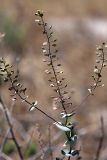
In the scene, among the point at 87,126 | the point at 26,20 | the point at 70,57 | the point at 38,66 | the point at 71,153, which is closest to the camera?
the point at 71,153

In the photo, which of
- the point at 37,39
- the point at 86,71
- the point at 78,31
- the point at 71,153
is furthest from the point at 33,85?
the point at 71,153

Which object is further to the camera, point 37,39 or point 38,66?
point 37,39

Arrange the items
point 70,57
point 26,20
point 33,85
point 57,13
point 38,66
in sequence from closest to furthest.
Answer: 1. point 33,85
2. point 38,66
3. point 70,57
4. point 26,20
5. point 57,13

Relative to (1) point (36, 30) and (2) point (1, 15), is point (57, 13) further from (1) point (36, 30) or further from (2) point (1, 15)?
(2) point (1, 15)

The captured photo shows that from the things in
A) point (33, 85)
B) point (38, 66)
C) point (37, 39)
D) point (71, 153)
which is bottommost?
point (71, 153)

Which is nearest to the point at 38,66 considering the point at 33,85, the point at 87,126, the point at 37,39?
the point at 33,85

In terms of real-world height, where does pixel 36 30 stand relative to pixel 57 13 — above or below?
below

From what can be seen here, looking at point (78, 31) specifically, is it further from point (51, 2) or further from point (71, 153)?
point (71, 153)

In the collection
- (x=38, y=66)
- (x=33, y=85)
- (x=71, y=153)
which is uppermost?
(x=38, y=66)

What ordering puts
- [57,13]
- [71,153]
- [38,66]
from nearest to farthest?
[71,153] < [38,66] < [57,13]
